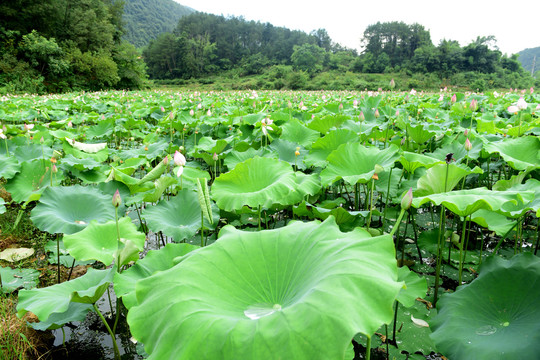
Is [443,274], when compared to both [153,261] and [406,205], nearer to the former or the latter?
→ [406,205]

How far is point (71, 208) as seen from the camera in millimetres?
1983

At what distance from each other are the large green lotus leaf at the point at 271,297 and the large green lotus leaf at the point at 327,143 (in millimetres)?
1332

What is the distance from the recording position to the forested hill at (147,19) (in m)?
79.6

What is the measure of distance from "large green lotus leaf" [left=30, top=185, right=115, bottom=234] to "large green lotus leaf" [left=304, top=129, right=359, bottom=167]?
4.68ft

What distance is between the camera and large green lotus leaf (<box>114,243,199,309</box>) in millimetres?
1269

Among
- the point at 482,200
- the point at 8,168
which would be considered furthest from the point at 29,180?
the point at 482,200

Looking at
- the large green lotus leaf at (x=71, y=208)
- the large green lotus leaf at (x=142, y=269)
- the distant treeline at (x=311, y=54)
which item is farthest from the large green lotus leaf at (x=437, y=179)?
the distant treeline at (x=311, y=54)

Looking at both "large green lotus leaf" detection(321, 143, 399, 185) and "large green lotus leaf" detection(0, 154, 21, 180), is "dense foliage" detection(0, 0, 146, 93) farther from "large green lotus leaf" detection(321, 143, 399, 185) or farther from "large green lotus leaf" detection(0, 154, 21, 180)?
"large green lotus leaf" detection(321, 143, 399, 185)

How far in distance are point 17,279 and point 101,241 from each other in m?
0.83

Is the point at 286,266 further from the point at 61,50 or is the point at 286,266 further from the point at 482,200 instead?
the point at 61,50

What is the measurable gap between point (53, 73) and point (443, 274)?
2352 cm

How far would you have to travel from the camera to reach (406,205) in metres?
1.18

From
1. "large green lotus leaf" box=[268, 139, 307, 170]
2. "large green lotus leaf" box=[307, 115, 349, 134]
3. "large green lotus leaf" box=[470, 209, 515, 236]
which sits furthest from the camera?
"large green lotus leaf" box=[307, 115, 349, 134]

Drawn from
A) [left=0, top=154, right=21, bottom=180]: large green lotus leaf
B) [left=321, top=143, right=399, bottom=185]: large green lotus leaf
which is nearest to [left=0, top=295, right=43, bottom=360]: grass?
[left=0, top=154, right=21, bottom=180]: large green lotus leaf
